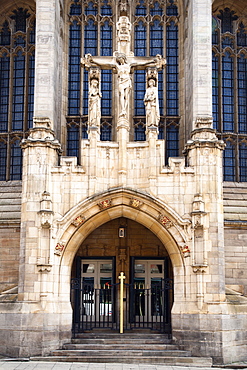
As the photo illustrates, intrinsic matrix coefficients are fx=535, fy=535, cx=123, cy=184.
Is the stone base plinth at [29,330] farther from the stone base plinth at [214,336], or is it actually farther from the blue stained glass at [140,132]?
the blue stained glass at [140,132]

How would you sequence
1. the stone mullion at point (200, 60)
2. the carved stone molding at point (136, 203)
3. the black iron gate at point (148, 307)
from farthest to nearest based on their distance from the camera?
the stone mullion at point (200, 60), the black iron gate at point (148, 307), the carved stone molding at point (136, 203)

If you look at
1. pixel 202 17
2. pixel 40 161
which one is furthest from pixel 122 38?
pixel 40 161

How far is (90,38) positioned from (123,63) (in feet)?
15.2

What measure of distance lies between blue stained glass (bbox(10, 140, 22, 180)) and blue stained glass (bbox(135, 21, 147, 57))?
19.3ft

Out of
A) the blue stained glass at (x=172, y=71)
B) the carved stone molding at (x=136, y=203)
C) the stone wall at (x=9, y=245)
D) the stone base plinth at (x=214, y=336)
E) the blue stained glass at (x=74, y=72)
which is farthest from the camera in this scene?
the blue stained glass at (x=74, y=72)

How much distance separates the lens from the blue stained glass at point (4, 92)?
20.8 m

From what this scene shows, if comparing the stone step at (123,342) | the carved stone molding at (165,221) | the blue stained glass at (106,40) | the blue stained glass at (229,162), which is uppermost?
the blue stained glass at (106,40)

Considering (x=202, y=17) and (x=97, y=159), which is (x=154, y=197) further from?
(x=202, y=17)

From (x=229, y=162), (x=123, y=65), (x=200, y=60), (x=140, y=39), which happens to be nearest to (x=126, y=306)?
(x=229, y=162)

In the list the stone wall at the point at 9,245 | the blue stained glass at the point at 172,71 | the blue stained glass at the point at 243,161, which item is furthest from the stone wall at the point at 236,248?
the stone wall at the point at 9,245

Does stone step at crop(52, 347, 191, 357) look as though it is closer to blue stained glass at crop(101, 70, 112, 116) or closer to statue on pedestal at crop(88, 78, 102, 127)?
statue on pedestal at crop(88, 78, 102, 127)

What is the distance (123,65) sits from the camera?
16.8 meters

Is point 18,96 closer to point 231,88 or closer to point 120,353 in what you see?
point 231,88

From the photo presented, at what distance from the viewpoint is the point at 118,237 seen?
18.9 metres
